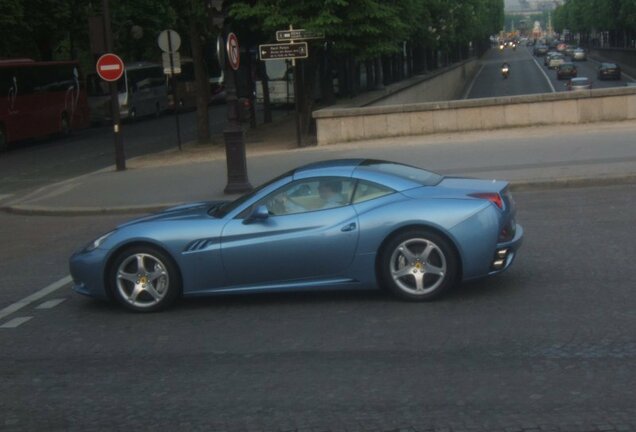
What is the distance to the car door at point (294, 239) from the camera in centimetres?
862

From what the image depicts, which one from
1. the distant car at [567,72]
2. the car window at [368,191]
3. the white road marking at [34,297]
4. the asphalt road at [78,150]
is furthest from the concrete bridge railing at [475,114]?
the distant car at [567,72]

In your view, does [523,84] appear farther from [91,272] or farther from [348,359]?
[348,359]

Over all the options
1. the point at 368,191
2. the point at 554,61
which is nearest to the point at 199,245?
the point at 368,191

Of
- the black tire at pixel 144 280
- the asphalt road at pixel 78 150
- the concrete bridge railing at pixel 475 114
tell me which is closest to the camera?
the black tire at pixel 144 280

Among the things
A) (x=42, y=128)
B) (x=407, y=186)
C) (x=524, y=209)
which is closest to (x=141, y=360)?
(x=407, y=186)

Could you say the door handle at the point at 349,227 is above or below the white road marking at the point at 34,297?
above

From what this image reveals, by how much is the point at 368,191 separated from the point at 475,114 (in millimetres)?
16326

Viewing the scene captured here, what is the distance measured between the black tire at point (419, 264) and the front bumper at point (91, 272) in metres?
2.52

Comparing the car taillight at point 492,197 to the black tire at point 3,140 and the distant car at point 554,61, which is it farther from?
the distant car at point 554,61

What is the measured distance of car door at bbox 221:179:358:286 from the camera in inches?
340

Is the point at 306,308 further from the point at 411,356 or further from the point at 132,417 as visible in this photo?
the point at 132,417

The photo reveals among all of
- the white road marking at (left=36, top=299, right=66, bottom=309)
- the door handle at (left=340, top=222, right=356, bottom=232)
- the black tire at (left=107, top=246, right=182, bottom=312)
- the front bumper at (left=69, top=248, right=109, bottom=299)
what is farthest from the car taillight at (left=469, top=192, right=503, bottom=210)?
the white road marking at (left=36, top=299, right=66, bottom=309)

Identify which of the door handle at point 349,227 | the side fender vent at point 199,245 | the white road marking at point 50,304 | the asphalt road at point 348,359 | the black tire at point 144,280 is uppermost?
the door handle at point 349,227

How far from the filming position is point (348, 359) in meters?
7.10
